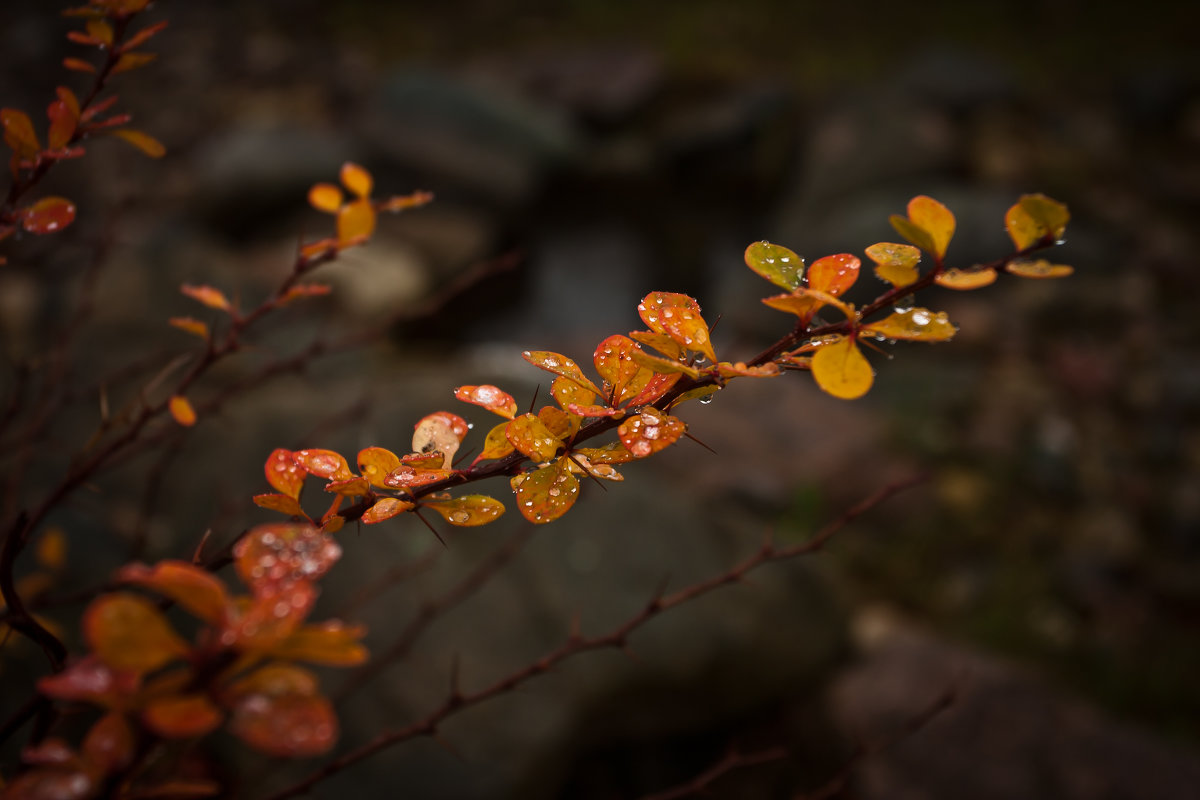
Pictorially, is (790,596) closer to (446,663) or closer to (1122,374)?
(446,663)

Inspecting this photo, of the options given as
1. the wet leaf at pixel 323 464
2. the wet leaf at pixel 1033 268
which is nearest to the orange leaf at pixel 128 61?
the wet leaf at pixel 323 464

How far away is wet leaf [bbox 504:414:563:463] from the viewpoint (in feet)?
1.11

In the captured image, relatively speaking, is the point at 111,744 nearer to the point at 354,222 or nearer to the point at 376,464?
the point at 376,464

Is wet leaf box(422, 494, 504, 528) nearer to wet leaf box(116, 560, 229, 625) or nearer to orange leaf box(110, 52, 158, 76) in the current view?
wet leaf box(116, 560, 229, 625)

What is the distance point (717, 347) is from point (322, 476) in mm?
3140

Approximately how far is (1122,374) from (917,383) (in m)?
0.77

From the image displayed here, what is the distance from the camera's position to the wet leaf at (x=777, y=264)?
0.35 m

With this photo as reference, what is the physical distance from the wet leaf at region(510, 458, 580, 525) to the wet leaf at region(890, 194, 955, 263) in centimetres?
19

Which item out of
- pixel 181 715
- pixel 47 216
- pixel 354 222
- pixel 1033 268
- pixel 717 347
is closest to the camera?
pixel 181 715

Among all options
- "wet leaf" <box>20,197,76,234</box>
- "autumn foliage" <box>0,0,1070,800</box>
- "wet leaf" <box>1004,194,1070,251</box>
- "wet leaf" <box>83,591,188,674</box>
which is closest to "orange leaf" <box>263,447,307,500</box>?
"autumn foliage" <box>0,0,1070,800</box>

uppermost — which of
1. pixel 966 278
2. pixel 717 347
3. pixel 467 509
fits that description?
pixel 966 278

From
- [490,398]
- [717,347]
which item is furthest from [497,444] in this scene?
[717,347]

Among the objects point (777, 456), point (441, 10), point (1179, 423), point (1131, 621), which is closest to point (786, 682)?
point (777, 456)

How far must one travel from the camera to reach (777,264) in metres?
0.36
